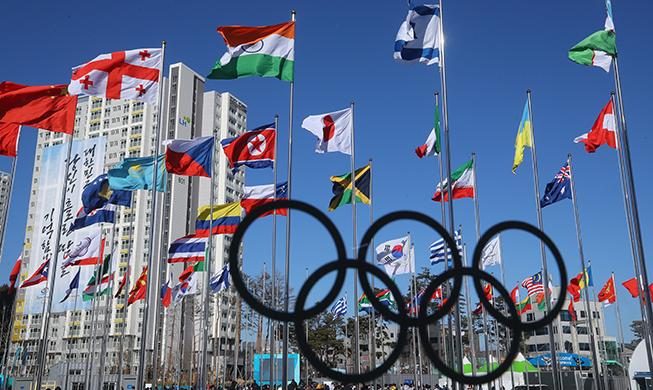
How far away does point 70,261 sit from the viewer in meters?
29.8

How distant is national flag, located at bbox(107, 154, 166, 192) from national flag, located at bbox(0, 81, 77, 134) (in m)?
2.93

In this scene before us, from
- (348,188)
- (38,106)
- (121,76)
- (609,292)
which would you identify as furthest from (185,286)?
(609,292)

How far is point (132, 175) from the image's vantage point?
867 inches

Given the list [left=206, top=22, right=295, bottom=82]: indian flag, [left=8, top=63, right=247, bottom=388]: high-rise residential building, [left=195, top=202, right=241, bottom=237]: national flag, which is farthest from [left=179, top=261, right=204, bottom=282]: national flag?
[left=8, top=63, right=247, bottom=388]: high-rise residential building

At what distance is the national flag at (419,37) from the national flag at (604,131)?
8.23 metres

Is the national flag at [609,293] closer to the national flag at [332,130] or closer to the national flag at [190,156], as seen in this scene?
the national flag at [332,130]

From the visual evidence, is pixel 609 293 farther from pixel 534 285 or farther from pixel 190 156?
pixel 190 156

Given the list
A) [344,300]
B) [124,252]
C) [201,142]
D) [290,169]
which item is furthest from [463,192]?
[124,252]

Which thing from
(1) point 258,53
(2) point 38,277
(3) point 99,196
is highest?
(1) point 258,53

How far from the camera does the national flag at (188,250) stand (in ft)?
90.4

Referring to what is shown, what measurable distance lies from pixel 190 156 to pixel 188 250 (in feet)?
26.2

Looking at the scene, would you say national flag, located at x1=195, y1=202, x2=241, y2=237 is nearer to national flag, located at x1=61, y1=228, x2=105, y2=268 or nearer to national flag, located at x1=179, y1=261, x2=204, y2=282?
national flag, located at x1=179, y1=261, x2=204, y2=282

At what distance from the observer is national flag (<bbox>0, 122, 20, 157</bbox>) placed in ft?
71.0

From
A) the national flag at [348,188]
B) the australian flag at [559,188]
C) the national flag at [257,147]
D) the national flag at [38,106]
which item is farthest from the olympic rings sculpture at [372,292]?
the australian flag at [559,188]
